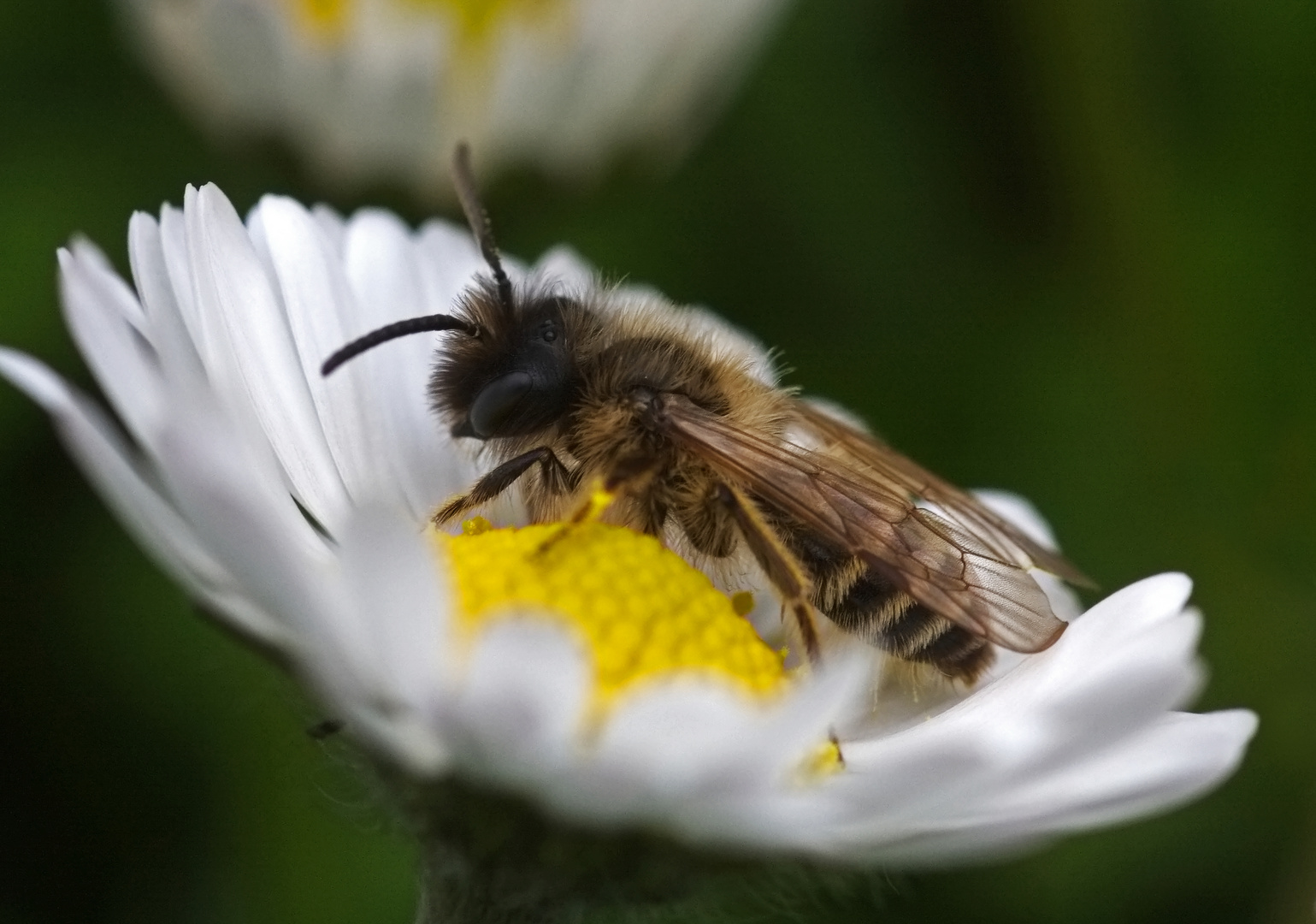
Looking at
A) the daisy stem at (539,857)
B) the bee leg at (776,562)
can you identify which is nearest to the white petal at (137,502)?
the daisy stem at (539,857)

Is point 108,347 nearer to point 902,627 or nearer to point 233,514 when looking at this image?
point 233,514

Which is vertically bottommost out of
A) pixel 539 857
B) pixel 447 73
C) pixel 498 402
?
pixel 539 857

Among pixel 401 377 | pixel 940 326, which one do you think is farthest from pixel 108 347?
pixel 940 326

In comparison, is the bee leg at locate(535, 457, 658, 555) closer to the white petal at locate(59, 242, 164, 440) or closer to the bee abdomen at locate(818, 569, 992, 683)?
the bee abdomen at locate(818, 569, 992, 683)

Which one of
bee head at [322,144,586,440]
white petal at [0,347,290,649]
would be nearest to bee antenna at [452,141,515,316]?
bee head at [322,144,586,440]

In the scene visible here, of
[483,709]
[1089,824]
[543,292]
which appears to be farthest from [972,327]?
[483,709]

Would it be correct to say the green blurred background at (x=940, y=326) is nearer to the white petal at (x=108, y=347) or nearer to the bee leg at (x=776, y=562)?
the bee leg at (x=776, y=562)

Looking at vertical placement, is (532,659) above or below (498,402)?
below
